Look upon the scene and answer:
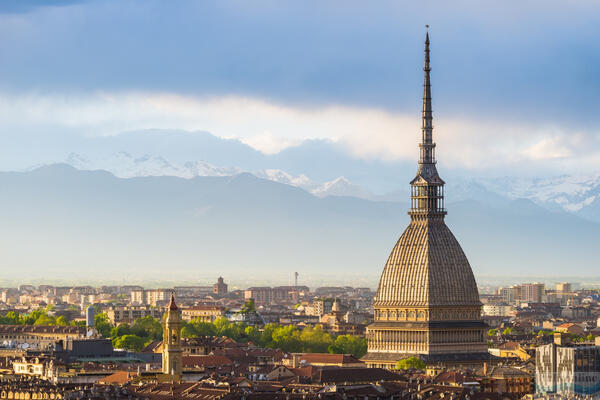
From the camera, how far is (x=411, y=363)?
5167 inches

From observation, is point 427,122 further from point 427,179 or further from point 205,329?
point 205,329

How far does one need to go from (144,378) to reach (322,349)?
6437 centimetres

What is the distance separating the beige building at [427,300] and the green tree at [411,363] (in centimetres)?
275

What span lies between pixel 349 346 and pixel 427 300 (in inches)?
1070

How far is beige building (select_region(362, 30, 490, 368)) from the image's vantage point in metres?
137

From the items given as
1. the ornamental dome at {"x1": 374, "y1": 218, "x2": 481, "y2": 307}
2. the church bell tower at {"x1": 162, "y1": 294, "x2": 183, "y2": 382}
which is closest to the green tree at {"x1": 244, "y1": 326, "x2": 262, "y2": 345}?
the ornamental dome at {"x1": 374, "y1": 218, "x2": 481, "y2": 307}

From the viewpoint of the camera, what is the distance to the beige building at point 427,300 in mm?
137000

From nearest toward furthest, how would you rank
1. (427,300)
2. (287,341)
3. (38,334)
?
1. (427,300)
2. (38,334)
3. (287,341)

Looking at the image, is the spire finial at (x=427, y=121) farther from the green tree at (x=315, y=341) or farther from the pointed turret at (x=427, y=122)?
the green tree at (x=315, y=341)

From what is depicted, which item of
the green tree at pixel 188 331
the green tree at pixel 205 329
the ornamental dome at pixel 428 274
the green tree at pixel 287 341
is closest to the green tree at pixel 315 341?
the green tree at pixel 287 341

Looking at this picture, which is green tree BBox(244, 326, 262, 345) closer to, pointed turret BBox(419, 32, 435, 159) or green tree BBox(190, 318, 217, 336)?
green tree BBox(190, 318, 217, 336)

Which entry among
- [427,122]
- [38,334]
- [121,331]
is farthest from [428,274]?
[121,331]

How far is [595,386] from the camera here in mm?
89812

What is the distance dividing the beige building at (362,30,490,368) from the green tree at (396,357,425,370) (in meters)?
2.75
